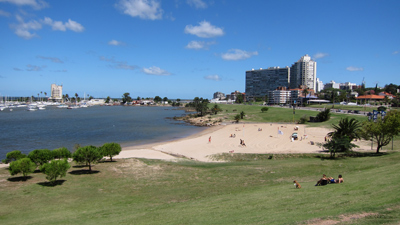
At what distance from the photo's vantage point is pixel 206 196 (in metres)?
17.5

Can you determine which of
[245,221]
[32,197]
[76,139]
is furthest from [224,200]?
[76,139]

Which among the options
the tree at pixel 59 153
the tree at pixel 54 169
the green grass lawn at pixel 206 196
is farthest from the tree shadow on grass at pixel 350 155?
the tree at pixel 59 153

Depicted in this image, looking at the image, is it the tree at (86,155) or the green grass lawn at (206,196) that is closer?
the green grass lawn at (206,196)

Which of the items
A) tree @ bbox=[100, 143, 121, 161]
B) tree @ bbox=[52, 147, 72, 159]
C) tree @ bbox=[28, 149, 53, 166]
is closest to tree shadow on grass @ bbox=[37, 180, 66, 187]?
tree @ bbox=[28, 149, 53, 166]

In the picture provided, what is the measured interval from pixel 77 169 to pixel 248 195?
17464mm

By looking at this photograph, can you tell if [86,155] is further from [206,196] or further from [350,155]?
[350,155]

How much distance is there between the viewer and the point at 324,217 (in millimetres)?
9945

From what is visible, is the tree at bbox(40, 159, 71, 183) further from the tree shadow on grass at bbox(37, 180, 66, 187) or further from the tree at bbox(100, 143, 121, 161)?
the tree at bbox(100, 143, 121, 161)

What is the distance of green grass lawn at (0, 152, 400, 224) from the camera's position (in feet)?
37.5

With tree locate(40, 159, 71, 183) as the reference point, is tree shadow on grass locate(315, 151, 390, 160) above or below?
below

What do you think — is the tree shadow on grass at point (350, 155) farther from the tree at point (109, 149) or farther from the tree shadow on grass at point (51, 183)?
the tree shadow on grass at point (51, 183)

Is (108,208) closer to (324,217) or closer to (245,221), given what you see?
(245,221)

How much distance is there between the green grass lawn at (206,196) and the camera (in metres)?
11.4

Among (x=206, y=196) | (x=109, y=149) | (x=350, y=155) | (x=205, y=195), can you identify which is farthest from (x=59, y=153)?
(x=350, y=155)
